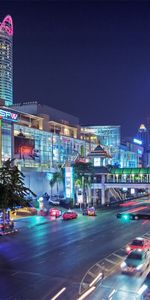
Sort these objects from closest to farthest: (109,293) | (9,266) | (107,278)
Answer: (109,293)
(107,278)
(9,266)

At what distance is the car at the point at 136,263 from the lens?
24.9 m

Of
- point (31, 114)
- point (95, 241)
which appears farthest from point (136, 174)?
point (95, 241)

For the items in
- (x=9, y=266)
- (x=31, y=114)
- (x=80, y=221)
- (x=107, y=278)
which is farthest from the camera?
(x=31, y=114)

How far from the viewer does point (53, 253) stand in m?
31.9

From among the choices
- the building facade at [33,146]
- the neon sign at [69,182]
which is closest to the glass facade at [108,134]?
the building facade at [33,146]

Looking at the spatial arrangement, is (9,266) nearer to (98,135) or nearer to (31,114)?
(31,114)

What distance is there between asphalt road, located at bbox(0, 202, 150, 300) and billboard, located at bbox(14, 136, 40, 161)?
1386 inches

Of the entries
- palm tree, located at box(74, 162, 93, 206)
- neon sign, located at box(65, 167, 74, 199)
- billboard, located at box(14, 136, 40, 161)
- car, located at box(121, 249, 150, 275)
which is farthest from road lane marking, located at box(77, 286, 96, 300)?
billboard, located at box(14, 136, 40, 161)

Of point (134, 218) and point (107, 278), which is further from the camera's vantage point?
point (134, 218)

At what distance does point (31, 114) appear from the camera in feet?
336

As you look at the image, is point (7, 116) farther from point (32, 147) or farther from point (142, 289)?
point (142, 289)

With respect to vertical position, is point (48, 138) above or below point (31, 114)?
below

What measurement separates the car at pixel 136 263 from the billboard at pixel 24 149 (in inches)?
2457

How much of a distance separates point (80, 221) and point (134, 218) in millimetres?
9660
